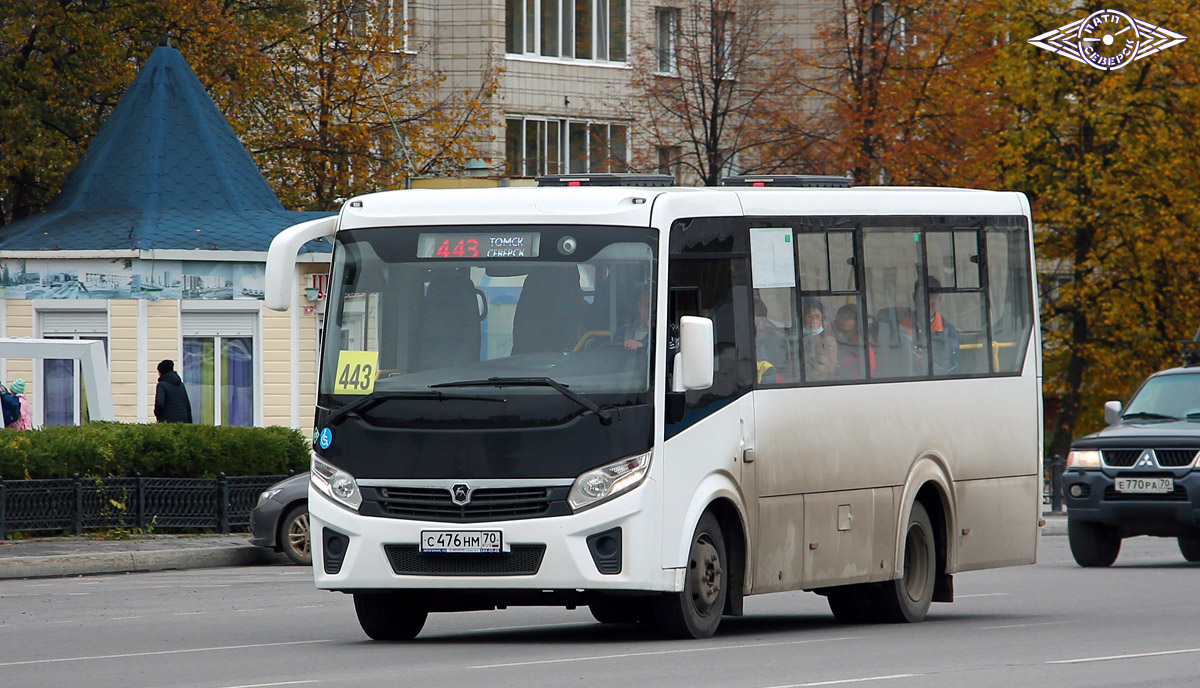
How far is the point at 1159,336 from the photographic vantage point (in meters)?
48.3

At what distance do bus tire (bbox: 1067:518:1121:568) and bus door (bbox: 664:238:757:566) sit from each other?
9.77 metres

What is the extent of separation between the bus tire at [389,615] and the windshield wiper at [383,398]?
1152 mm

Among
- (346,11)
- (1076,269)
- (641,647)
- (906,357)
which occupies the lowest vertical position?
(641,647)

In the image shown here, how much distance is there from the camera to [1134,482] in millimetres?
21750

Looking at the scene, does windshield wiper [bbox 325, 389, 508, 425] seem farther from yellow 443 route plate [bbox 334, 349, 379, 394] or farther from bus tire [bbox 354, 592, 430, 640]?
bus tire [bbox 354, 592, 430, 640]

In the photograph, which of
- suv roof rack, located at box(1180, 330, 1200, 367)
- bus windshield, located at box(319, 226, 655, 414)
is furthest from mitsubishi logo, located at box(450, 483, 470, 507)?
suv roof rack, located at box(1180, 330, 1200, 367)

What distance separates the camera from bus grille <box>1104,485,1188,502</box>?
21469 millimetres

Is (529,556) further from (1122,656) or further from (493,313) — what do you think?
(1122,656)

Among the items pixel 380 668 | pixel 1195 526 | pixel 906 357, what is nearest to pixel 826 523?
pixel 906 357

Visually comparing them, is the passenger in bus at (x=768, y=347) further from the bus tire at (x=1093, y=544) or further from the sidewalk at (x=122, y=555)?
the sidewalk at (x=122, y=555)

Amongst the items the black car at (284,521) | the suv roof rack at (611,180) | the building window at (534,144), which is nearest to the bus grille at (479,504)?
the suv roof rack at (611,180)

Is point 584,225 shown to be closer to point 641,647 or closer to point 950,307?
point 641,647

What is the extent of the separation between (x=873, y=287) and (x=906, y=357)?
0.56m

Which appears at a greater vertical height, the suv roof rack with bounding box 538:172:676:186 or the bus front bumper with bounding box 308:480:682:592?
the suv roof rack with bounding box 538:172:676:186
